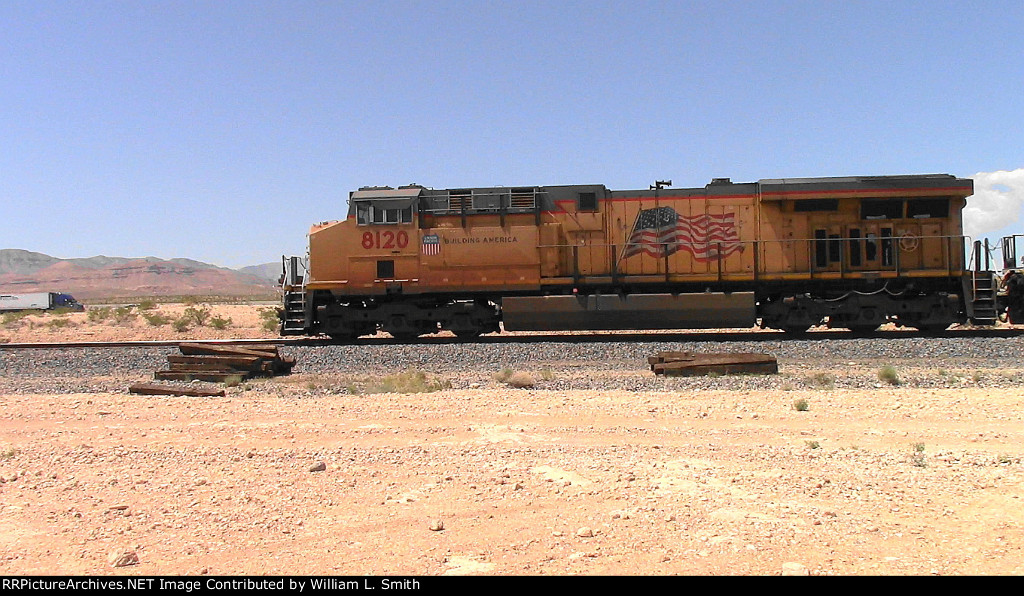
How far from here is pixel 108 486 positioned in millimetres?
5523

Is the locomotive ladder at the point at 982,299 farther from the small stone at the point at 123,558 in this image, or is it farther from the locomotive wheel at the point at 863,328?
the small stone at the point at 123,558

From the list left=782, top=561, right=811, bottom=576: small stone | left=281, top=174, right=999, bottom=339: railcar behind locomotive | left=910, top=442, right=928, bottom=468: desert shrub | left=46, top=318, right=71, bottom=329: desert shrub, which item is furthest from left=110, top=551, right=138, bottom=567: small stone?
left=46, top=318, right=71, bottom=329: desert shrub

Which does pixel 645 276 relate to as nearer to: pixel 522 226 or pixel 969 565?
pixel 522 226

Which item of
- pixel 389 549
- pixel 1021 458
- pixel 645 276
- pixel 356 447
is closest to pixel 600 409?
pixel 356 447

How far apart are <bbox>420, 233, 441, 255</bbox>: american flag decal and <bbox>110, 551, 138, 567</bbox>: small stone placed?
A: 13.4 m

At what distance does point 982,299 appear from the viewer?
16.3 metres

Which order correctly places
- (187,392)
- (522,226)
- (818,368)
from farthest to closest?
(522,226) → (818,368) → (187,392)

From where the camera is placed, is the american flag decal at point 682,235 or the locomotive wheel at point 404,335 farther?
the locomotive wheel at point 404,335

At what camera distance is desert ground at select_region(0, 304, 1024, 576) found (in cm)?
405

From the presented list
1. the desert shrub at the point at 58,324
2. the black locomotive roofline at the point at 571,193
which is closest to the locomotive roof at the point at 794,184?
the black locomotive roofline at the point at 571,193

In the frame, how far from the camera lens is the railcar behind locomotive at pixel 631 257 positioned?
16750 millimetres

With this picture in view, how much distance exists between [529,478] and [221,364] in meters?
8.21

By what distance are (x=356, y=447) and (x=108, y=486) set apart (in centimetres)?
200

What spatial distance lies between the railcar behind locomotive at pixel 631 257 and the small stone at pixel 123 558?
1299 centimetres
